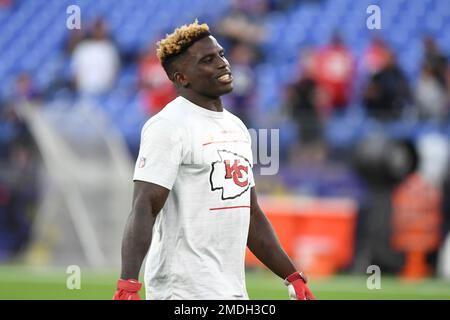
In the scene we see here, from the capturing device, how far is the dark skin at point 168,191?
16.7ft

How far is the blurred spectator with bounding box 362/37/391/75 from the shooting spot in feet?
49.8

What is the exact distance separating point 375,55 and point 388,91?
1.75m

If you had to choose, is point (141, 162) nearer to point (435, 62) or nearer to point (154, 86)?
point (435, 62)

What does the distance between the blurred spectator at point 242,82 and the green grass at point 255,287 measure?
2736 mm

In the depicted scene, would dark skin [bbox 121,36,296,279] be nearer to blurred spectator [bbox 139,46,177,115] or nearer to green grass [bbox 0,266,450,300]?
green grass [bbox 0,266,450,300]

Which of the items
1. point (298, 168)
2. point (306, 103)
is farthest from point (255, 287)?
point (306, 103)

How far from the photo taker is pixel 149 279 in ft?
17.5

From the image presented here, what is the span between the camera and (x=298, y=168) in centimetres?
1362

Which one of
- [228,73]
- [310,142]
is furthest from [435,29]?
[228,73]

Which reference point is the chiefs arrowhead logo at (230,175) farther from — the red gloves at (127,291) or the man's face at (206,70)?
the red gloves at (127,291)

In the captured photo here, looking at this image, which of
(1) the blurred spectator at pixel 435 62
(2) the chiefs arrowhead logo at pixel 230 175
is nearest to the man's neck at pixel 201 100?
(2) the chiefs arrowhead logo at pixel 230 175

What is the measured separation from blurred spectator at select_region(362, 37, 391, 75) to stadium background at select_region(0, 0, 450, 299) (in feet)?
0.24
